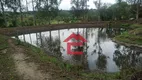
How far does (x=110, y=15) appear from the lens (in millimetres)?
44812

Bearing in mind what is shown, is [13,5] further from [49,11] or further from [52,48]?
[52,48]

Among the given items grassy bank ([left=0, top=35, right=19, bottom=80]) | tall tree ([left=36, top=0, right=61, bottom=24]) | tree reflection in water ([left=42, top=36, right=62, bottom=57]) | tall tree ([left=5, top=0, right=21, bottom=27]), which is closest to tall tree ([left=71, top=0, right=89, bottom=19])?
tall tree ([left=36, top=0, right=61, bottom=24])

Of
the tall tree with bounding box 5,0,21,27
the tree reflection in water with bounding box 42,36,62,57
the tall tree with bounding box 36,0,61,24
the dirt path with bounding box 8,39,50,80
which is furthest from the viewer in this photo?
the tall tree with bounding box 36,0,61,24

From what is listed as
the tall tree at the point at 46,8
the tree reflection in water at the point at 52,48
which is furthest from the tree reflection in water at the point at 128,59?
the tall tree at the point at 46,8

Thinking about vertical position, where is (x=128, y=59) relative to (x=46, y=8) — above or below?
below

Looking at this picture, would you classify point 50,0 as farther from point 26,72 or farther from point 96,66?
point 26,72

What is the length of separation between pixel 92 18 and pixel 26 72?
140ft

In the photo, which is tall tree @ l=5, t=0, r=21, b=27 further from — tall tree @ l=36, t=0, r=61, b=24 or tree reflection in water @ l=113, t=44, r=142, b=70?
tree reflection in water @ l=113, t=44, r=142, b=70

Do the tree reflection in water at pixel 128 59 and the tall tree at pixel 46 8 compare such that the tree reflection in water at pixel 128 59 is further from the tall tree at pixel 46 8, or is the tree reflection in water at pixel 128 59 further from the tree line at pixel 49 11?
the tall tree at pixel 46 8

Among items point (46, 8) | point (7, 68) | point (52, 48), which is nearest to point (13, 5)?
point (46, 8)

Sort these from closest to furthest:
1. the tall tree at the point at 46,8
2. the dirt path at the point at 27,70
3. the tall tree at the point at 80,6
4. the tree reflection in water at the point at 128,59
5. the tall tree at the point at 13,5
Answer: the dirt path at the point at 27,70, the tree reflection in water at the point at 128,59, the tall tree at the point at 13,5, the tall tree at the point at 46,8, the tall tree at the point at 80,6

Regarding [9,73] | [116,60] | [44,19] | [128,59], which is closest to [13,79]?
[9,73]

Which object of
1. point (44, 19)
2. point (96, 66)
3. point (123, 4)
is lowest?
point (96, 66)

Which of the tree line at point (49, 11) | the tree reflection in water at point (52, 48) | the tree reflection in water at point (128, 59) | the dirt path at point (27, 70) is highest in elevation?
the tree line at point (49, 11)
